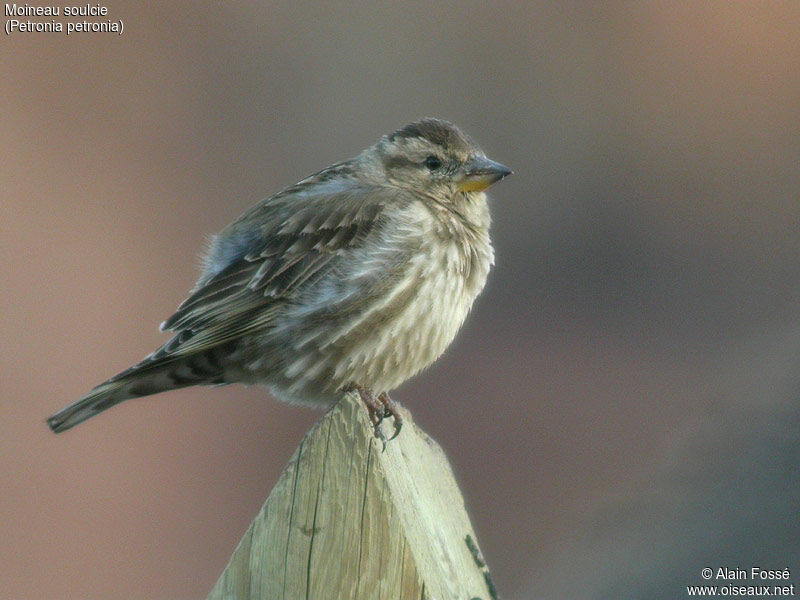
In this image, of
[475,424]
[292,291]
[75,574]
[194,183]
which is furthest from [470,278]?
[194,183]

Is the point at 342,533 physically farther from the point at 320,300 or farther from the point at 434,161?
the point at 434,161

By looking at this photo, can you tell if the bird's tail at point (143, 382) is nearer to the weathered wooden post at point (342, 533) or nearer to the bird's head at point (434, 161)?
the bird's head at point (434, 161)

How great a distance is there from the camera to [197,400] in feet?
22.1

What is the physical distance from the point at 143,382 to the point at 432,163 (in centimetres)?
163

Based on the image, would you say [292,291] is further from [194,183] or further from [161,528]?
[194,183]

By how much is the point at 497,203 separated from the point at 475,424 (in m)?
1.46

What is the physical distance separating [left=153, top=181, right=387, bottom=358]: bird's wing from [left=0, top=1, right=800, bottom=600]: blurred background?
57.9 inches

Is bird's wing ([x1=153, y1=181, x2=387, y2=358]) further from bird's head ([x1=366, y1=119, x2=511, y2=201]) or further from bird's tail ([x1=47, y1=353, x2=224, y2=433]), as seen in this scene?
bird's head ([x1=366, y1=119, x2=511, y2=201])

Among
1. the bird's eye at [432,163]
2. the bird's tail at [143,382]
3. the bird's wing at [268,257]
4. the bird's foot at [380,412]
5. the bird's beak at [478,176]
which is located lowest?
the bird's tail at [143,382]

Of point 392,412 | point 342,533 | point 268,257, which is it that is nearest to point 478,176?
point 268,257

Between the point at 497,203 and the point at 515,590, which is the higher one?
the point at 497,203

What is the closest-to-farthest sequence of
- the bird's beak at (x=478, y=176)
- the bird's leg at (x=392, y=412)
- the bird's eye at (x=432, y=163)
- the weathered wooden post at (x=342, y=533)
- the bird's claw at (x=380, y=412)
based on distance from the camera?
the weathered wooden post at (x=342, y=533) < the bird's claw at (x=380, y=412) < the bird's leg at (x=392, y=412) < the bird's beak at (x=478, y=176) < the bird's eye at (x=432, y=163)

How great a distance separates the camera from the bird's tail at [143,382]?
3.99m

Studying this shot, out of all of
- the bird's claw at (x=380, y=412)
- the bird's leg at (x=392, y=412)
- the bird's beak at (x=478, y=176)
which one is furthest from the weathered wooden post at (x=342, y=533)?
the bird's beak at (x=478, y=176)
